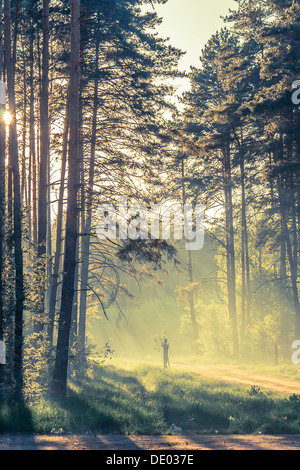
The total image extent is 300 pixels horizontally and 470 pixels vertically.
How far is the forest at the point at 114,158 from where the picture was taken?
13.7 meters

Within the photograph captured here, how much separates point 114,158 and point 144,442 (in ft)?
41.4

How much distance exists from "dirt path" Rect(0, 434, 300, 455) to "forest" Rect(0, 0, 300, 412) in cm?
378

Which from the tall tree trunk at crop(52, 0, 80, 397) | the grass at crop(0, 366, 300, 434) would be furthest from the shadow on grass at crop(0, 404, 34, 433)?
the tall tree trunk at crop(52, 0, 80, 397)

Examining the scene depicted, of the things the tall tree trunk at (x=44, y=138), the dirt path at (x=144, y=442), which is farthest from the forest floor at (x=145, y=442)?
the tall tree trunk at (x=44, y=138)

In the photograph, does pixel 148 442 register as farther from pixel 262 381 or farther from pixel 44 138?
pixel 262 381

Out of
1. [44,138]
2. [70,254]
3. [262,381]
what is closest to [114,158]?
[44,138]

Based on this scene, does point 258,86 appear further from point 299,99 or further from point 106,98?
point 106,98

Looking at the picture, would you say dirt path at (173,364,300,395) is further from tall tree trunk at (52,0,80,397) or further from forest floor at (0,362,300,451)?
forest floor at (0,362,300,451)

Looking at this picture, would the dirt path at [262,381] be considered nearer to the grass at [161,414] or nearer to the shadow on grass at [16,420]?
the grass at [161,414]

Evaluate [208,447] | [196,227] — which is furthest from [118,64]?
[196,227]

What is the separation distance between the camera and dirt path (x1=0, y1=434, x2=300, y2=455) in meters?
8.10

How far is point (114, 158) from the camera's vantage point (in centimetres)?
1955

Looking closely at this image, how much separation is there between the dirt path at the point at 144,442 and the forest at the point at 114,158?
378 cm
